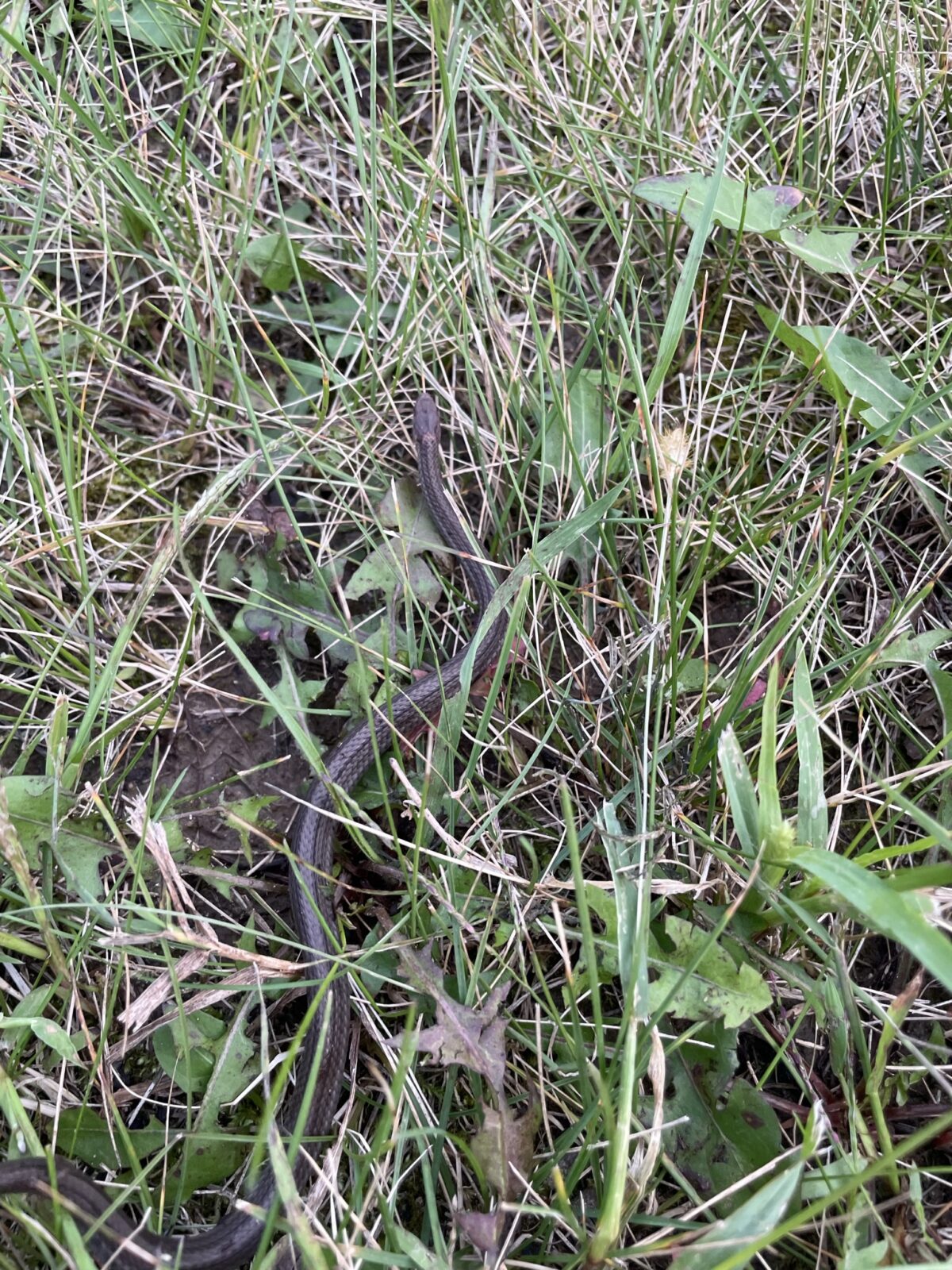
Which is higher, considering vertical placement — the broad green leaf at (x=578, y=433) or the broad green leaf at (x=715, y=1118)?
the broad green leaf at (x=578, y=433)

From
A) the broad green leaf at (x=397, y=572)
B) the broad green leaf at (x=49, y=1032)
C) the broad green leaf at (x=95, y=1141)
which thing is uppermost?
the broad green leaf at (x=397, y=572)

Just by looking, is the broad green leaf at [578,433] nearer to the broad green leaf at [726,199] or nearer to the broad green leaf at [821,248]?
the broad green leaf at [726,199]

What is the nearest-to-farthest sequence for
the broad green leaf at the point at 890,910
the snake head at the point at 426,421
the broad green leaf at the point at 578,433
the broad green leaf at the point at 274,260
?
the broad green leaf at the point at 890,910
the broad green leaf at the point at 578,433
the snake head at the point at 426,421
the broad green leaf at the point at 274,260

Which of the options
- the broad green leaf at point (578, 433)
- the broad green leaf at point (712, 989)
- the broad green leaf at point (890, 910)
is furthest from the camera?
the broad green leaf at point (578, 433)

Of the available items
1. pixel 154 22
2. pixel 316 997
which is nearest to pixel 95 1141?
pixel 316 997

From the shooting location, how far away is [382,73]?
394 cm

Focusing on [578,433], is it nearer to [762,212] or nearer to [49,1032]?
[762,212]

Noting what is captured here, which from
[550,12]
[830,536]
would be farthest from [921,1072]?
[550,12]

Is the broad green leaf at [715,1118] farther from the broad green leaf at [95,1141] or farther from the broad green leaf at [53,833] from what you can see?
the broad green leaf at [53,833]

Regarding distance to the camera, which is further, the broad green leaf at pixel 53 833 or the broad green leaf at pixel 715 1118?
the broad green leaf at pixel 53 833

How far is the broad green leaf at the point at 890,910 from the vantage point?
1801 millimetres

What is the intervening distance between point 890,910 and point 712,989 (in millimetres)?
637

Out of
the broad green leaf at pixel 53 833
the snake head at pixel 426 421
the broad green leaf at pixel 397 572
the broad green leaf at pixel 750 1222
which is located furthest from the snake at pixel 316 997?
the broad green leaf at pixel 750 1222

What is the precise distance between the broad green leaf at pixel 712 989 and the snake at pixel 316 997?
0.83 meters
